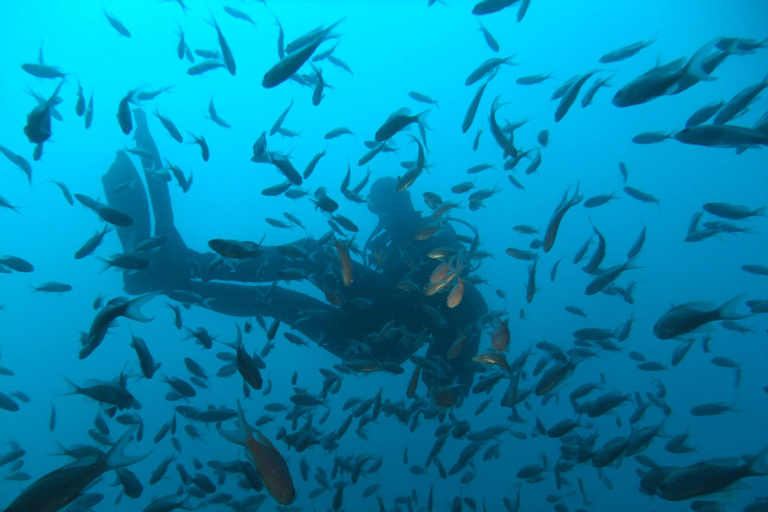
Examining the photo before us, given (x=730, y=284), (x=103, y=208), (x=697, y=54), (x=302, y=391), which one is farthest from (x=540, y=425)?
(x=730, y=284)

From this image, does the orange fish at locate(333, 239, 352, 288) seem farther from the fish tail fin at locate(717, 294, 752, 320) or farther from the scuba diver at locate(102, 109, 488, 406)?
the fish tail fin at locate(717, 294, 752, 320)

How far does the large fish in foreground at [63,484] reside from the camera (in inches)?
97.5

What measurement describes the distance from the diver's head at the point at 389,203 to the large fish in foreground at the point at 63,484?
7.12 m

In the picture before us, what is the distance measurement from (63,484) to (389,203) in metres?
7.50

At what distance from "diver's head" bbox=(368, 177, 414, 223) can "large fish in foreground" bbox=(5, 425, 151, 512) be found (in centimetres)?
712

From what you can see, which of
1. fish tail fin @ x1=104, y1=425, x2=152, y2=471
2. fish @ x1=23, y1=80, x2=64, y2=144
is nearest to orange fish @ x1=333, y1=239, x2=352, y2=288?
fish tail fin @ x1=104, y1=425, x2=152, y2=471

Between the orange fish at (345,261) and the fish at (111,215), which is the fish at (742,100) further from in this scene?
the fish at (111,215)

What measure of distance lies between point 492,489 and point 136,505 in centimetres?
2892

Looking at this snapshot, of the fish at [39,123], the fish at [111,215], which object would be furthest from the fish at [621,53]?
the fish at [39,123]

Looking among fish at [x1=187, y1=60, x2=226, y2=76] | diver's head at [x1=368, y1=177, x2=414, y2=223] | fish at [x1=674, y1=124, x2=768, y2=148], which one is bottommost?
fish at [x1=674, y1=124, x2=768, y2=148]

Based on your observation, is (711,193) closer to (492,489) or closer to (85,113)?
(492,489)

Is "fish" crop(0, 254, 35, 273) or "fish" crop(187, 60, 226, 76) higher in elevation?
"fish" crop(187, 60, 226, 76)

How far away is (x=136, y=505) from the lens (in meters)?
28.8

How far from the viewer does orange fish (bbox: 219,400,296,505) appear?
8.59 feet
